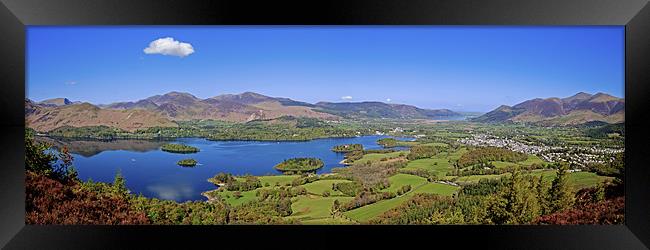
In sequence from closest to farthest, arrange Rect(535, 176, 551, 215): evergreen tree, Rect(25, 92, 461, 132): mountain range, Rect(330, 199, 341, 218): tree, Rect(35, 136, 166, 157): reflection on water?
Rect(535, 176, 551, 215): evergreen tree < Rect(35, 136, 166, 157): reflection on water < Rect(25, 92, 461, 132): mountain range < Rect(330, 199, 341, 218): tree

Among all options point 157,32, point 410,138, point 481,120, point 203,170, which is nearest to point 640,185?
point 481,120

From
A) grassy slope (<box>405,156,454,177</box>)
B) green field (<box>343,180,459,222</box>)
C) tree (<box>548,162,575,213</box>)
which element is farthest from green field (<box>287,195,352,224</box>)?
tree (<box>548,162,575,213</box>)

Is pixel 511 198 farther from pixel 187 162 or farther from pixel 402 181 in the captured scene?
pixel 187 162

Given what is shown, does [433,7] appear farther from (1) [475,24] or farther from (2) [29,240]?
(2) [29,240]

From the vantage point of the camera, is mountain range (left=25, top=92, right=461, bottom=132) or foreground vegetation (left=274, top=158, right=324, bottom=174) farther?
foreground vegetation (left=274, top=158, right=324, bottom=174)

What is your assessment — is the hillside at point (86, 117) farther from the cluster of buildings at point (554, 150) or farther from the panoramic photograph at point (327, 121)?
the cluster of buildings at point (554, 150)

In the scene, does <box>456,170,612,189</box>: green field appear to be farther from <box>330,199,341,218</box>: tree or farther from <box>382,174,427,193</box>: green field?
<box>330,199,341,218</box>: tree

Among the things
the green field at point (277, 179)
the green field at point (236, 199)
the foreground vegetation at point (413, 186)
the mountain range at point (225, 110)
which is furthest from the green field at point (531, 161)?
the green field at point (236, 199)
